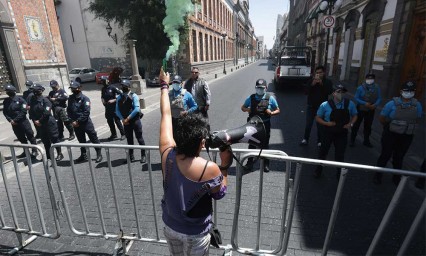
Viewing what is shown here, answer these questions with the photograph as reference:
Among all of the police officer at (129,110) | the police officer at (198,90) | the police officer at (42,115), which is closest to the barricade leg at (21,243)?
the police officer at (129,110)

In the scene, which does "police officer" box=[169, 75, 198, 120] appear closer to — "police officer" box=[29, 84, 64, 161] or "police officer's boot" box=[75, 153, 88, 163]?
"police officer's boot" box=[75, 153, 88, 163]

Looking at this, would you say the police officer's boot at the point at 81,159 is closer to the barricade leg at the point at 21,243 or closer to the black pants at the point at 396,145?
the barricade leg at the point at 21,243

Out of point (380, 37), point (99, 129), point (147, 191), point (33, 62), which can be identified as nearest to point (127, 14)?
point (33, 62)

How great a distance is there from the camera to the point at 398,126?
4043 mm

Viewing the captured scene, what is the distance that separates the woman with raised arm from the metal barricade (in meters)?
1.96

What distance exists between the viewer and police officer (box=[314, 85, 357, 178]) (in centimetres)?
429

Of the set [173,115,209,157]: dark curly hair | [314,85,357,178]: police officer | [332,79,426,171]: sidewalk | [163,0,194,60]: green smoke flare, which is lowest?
[332,79,426,171]: sidewalk

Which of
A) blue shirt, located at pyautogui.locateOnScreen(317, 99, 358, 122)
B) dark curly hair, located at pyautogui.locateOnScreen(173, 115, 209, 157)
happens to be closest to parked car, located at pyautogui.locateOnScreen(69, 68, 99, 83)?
blue shirt, located at pyautogui.locateOnScreen(317, 99, 358, 122)

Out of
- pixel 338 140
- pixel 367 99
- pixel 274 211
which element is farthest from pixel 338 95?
pixel 274 211

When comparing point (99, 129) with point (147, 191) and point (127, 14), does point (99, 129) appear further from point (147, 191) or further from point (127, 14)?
point (127, 14)

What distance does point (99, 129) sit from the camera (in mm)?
8250

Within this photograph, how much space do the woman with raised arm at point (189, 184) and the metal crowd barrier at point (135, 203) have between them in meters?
0.66

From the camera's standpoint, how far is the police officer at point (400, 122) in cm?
399

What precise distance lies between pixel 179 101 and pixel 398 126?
3.91 metres
